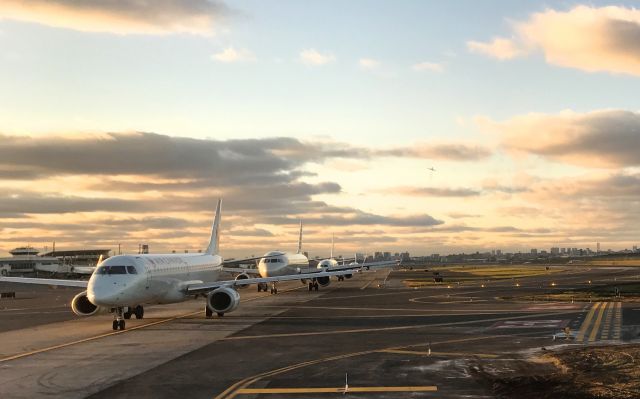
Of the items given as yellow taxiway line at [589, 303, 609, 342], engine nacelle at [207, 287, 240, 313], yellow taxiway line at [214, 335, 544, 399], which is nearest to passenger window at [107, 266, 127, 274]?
engine nacelle at [207, 287, 240, 313]

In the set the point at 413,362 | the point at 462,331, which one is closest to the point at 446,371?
the point at 413,362

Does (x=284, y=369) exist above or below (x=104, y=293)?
below

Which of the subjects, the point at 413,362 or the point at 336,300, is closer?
the point at 413,362

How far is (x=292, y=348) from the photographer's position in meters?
26.5

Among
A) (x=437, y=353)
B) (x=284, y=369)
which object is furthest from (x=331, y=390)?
(x=437, y=353)

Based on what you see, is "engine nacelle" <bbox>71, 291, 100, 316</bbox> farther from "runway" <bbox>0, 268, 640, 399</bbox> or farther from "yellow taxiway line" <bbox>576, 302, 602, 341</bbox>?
"yellow taxiway line" <bbox>576, 302, 602, 341</bbox>

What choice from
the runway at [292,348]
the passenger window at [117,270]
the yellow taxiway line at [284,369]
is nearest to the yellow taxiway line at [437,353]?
the runway at [292,348]

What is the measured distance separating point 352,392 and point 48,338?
791 inches

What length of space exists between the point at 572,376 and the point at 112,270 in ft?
Result: 80.7

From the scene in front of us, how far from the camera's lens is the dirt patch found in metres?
16.3

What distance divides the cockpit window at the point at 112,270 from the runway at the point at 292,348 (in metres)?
3.27

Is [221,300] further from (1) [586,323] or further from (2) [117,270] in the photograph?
(1) [586,323]

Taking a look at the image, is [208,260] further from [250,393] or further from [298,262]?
[250,393]

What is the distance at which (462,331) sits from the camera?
31141 millimetres
